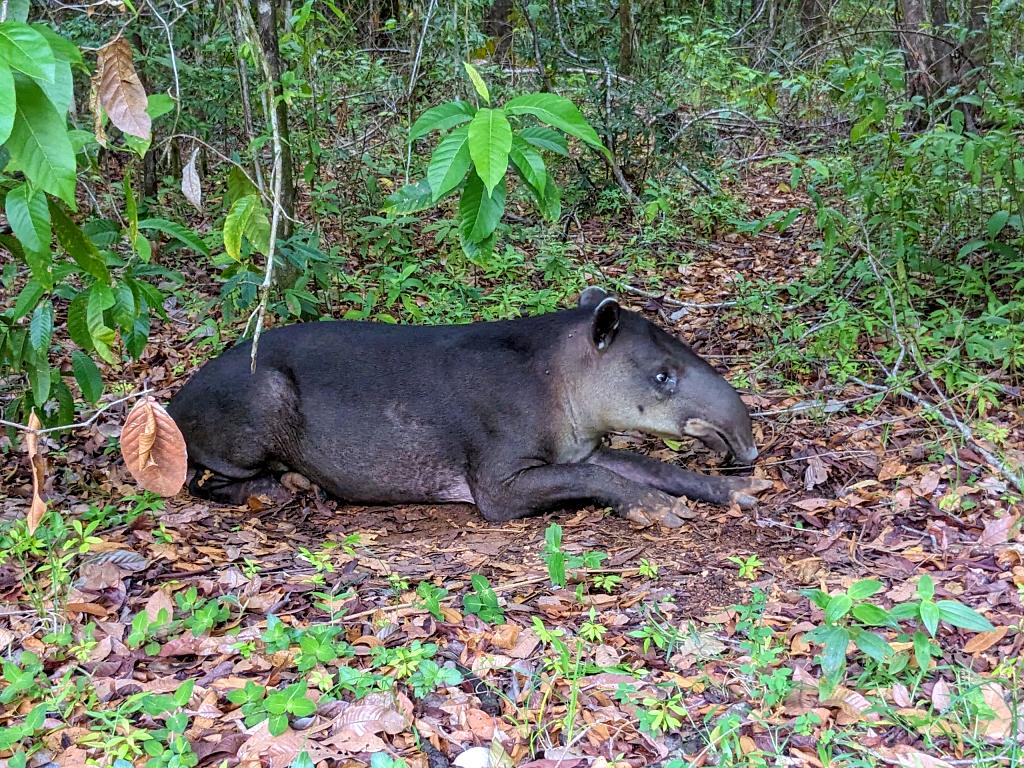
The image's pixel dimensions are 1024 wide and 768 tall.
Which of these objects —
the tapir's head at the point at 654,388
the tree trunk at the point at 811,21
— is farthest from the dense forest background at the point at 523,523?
the tree trunk at the point at 811,21

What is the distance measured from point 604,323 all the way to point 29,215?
3.46 meters

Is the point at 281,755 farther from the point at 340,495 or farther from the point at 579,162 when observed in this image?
the point at 579,162

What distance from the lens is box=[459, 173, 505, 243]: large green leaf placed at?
4.00 metres

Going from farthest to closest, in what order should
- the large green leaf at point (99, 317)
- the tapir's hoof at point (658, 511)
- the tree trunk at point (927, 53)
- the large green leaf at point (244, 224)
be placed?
the tree trunk at point (927, 53)
the tapir's hoof at point (658, 511)
the large green leaf at point (99, 317)
the large green leaf at point (244, 224)

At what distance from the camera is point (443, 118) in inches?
155

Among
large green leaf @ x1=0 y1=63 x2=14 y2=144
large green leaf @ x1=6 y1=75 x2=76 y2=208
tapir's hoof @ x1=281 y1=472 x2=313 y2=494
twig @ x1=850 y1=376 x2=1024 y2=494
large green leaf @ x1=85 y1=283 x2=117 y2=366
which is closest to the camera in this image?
large green leaf @ x1=0 y1=63 x2=14 y2=144

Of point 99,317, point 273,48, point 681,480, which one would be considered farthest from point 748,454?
point 273,48

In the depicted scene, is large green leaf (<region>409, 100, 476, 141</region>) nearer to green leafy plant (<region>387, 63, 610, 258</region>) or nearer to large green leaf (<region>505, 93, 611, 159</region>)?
green leafy plant (<region>387, 63, 610, 258</region>)

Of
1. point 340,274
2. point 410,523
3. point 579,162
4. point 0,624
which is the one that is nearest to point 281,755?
point 0,624

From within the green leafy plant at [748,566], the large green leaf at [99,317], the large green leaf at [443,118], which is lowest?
the green leafy plant at [748,566]

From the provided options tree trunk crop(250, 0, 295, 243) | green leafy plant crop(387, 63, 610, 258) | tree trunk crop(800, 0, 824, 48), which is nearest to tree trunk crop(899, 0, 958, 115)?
tree trunk crop(800, 0, 824, 48)

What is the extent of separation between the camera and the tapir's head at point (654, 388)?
19.9ft

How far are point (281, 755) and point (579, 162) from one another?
8969 millimetres

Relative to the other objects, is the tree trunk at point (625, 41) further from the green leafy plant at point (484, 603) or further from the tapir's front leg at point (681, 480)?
the green leafy plant at point (484, 603)
